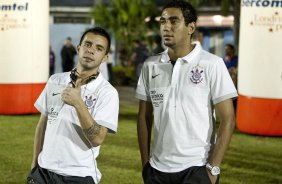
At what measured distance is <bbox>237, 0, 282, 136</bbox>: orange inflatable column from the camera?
1094 cm

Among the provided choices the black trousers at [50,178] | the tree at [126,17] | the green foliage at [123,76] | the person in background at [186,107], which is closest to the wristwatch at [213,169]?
the person in background at [186,107]

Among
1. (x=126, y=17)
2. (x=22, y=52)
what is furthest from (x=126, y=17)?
(x=22, y=52)

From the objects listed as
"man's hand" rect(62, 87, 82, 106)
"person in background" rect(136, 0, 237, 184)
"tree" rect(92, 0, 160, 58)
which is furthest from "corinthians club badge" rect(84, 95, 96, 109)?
"tree" rect(92, 0, 160, 58)

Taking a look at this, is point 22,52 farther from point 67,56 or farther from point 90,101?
point 90,101

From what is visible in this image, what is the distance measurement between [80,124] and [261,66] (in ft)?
25.3

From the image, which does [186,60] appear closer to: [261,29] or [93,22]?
[261,29]

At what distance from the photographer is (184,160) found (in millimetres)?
3824

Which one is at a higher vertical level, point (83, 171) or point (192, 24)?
point (192, 24)

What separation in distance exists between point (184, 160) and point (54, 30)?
2555cm

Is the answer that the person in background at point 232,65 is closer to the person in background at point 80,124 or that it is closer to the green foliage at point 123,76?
the green foliage at point 123,76

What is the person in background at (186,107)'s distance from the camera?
381cm

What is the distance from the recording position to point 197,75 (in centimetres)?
382

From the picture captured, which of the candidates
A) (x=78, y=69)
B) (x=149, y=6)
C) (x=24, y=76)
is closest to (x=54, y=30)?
(x=149, y=6)

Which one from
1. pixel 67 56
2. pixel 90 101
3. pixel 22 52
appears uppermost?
pixel 90 101
